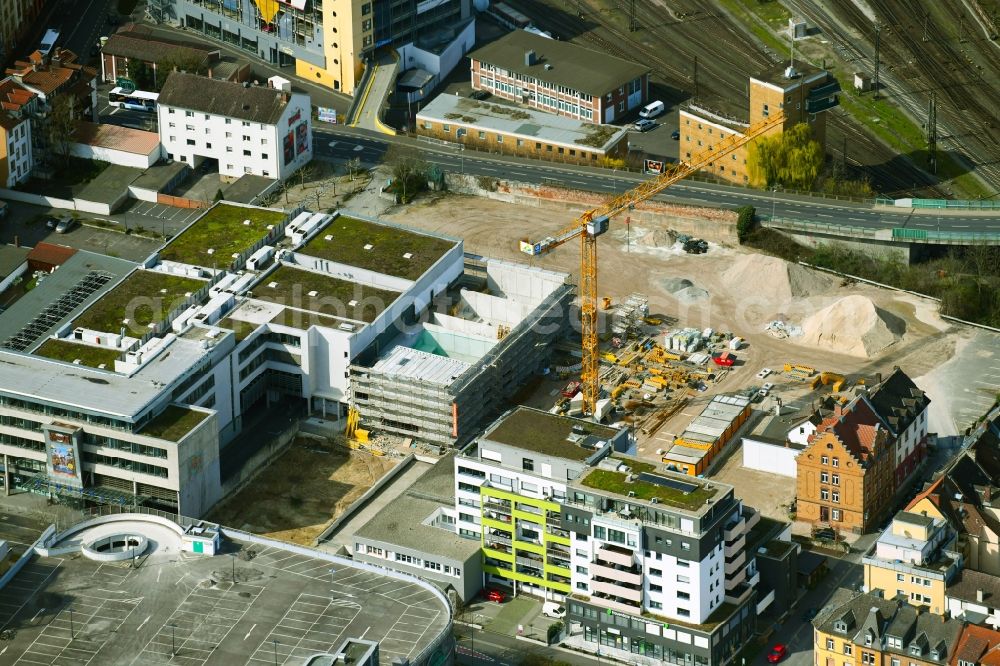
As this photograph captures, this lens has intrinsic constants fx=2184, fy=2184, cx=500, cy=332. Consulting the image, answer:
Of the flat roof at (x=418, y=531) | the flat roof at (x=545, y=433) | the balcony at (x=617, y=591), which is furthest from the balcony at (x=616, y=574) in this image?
the flat roof at (x=418, y=531)

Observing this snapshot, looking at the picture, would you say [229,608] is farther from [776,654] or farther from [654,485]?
[776,654]

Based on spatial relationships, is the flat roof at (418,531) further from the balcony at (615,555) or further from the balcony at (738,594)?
the balcony at (738,594)

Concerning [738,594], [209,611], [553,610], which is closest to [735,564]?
[738,594]

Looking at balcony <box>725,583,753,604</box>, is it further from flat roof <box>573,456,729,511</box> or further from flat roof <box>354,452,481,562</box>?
flat roof <box>354,452,481,562</box>

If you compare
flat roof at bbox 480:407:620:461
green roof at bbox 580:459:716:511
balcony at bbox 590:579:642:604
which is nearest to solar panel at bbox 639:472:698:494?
green roof at bbox 580:459:716:511

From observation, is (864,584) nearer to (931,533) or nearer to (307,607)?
(931,533)
